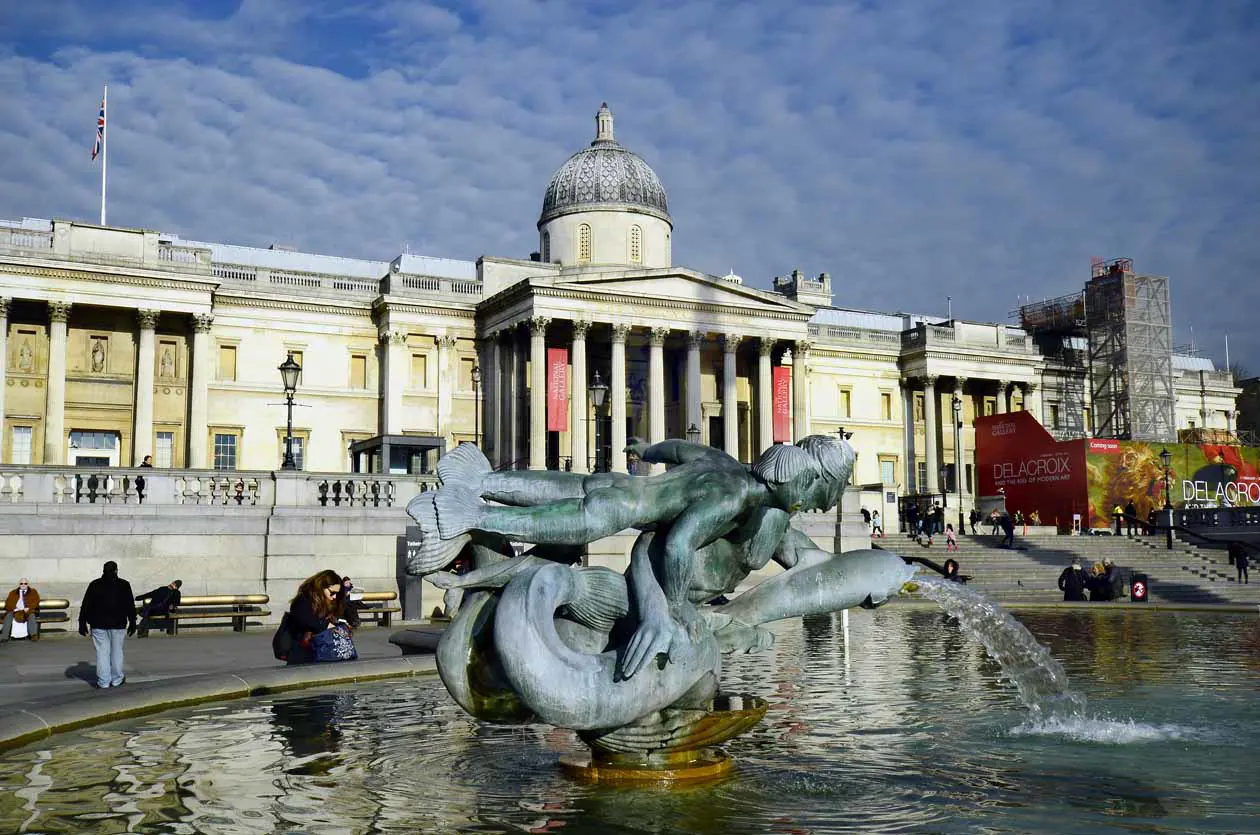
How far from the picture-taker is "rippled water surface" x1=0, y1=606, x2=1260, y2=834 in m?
6.20

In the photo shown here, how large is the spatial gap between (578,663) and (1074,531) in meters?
43.9

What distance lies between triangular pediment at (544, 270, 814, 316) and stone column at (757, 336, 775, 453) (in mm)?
1711

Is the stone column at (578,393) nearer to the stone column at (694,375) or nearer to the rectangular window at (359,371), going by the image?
the stone column at (694,375)

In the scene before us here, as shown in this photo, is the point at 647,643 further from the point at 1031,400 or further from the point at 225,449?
the point at 1031,400

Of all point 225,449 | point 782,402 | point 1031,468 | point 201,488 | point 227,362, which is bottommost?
point 201,488

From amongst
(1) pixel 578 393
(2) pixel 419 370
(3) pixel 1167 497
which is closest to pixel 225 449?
(2) pixel 419 370

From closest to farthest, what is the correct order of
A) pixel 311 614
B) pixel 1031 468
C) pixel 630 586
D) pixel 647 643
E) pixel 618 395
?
pixel 647 643, pixel 630 586, pixel 311 614, pixel 618 395, pixel 1031 468

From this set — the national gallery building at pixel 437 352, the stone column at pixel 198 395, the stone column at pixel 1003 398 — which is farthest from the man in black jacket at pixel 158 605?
the stone column at pixel 1003 398

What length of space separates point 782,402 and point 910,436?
14.3 meters

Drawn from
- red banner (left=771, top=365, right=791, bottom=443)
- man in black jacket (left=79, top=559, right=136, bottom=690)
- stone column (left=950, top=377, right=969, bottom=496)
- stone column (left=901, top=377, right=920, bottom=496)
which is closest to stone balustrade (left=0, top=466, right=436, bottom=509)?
man in black jacket (left=79, top=559, right=136, bottom=690)

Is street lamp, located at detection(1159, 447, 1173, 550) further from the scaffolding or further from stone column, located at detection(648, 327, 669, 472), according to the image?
stone column, located at detection(648, 327, 669, 472)

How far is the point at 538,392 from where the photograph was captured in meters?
47.8

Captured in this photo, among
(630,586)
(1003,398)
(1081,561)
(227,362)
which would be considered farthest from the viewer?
(1003,398)

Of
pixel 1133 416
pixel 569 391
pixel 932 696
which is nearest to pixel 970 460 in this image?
pixel 1133 416
